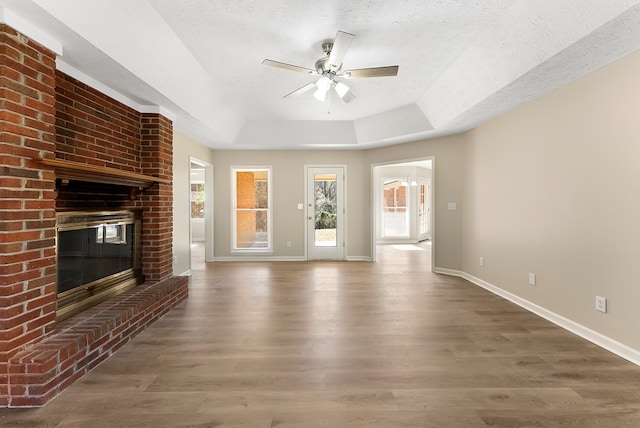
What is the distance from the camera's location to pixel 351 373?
2240 mm

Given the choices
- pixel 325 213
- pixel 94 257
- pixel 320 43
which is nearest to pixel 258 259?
pixel 325 213

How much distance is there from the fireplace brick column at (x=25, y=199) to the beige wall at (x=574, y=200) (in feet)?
13.9

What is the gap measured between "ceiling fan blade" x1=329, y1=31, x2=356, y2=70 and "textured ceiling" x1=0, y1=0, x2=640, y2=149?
0.78 ft

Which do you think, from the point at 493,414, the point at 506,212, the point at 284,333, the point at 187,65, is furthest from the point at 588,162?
the point at 187,65

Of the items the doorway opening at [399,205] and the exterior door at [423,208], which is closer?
the doorway opening at [399,205]

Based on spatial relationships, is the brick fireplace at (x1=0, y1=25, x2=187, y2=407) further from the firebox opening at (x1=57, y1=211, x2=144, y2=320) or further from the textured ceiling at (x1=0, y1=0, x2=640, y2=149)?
the textured ceiling at (x1=0, y1=0, x2=640, y2=149)

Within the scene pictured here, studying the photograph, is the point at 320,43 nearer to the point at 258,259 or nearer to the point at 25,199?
the point at 25,199

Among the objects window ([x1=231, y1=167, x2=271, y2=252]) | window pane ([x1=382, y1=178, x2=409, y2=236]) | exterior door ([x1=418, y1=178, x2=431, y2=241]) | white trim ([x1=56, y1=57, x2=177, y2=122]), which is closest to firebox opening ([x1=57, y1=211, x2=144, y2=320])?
white trim ([x1=56, y1=57, x2=177, y2=122])

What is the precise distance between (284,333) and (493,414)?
1.73 meters

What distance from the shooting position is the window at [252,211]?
22.0 feet

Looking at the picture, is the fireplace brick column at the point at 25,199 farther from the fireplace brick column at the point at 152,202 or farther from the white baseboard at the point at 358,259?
the white baseboard at the point at 358,259

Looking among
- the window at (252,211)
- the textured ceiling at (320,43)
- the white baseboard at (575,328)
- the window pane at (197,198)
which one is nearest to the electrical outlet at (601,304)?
the white baseboard at (575,328)

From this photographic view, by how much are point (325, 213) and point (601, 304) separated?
467 centimetres

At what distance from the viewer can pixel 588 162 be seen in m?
2.86
